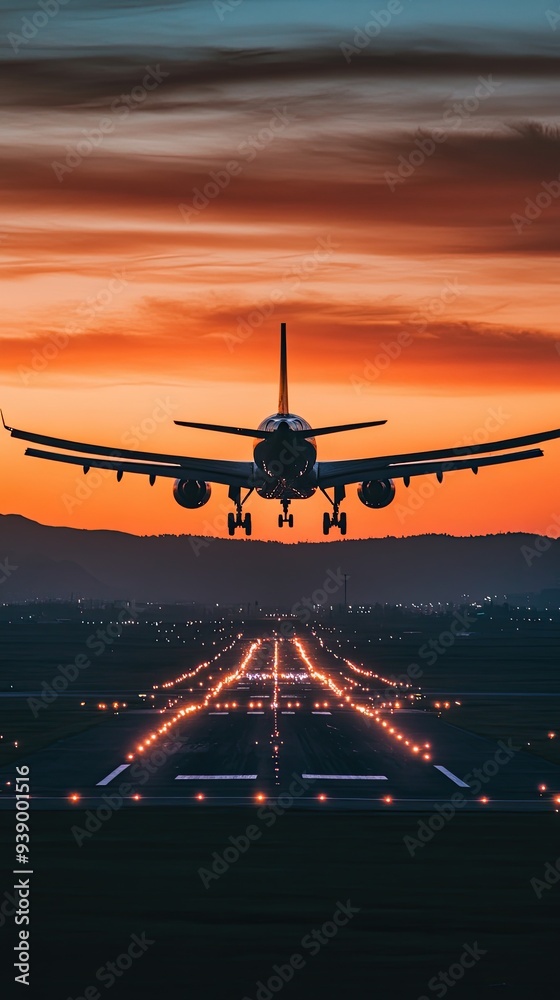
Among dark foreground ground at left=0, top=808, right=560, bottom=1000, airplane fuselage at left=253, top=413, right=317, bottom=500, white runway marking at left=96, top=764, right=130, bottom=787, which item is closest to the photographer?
dark foreground ground at left=0, top=808, right=560, bottom=1000

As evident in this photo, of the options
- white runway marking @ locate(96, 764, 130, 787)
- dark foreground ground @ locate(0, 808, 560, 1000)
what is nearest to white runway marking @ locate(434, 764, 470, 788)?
dark foreground ground @ locate(0, 808, 560, 1000)

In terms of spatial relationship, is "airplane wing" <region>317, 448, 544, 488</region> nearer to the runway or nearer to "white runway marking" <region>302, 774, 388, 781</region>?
the runway

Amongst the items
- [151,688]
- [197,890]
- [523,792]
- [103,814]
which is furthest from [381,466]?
[197,890]

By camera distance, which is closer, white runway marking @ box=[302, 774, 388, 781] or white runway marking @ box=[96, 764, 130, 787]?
white runway marking @ box=[96, 764, 130, 787]

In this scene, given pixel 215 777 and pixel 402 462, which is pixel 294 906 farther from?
pixel 402 462

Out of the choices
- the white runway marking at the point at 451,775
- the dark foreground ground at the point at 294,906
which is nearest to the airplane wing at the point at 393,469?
the white runway marking at the point at 451,775

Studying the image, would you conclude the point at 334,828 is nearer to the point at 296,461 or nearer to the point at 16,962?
the point at 16,962

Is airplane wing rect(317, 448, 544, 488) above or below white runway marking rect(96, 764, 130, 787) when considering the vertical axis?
above
